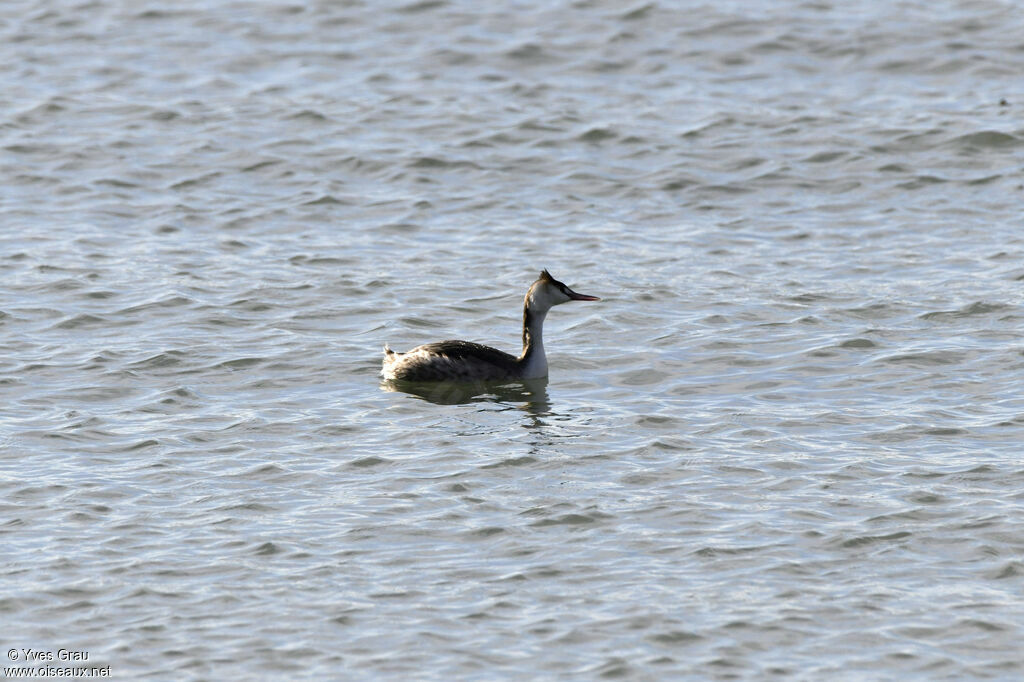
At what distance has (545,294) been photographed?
15000 mm

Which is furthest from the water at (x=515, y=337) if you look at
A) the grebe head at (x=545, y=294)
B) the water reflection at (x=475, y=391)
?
the grebe head at (x=545, y=294)

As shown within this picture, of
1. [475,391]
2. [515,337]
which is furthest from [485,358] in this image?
[515,337]

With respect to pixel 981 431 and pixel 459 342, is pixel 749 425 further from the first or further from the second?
pixel 459 342

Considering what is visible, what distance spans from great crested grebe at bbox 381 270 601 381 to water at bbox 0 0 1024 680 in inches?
8.0

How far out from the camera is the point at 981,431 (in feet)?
41.6

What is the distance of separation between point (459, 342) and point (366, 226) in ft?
16.7

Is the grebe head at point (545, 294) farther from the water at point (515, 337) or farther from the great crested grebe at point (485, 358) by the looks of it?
the water at point (515, 337)

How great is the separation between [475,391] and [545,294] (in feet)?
3.73

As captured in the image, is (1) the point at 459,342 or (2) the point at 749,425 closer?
(2) the point at 749,425

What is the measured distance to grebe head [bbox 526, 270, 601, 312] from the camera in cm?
1495

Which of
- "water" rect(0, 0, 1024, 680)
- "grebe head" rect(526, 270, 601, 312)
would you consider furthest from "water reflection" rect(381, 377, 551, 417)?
"grebe head" rect(526, 270, 601, 312)

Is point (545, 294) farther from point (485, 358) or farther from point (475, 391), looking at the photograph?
point (475, 391)

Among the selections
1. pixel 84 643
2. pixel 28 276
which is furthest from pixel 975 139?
pixel 84 643

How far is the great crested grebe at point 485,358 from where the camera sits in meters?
14.3
